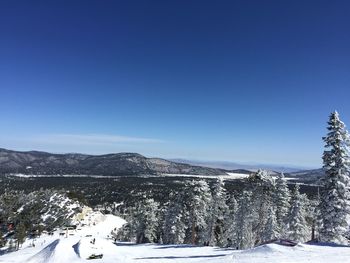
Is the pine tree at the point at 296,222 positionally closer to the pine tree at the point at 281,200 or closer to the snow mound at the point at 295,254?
the pine tree at the point at 281,200

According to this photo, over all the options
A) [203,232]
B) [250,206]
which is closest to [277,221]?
[250,206]

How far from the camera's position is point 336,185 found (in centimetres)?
3259

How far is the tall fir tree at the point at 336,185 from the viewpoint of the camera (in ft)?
106

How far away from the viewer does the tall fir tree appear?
3225 centimetres

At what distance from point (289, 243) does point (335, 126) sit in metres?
14.2

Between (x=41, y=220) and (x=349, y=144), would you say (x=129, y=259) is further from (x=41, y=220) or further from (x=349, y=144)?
(x=41, y=220)

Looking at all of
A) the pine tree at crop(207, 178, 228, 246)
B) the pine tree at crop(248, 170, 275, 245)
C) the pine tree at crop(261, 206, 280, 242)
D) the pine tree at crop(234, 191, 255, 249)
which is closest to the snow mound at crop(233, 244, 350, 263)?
the pine tree at crop(248, 170, 275, 245)

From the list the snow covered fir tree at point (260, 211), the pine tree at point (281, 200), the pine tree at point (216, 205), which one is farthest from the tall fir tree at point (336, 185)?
the pine tree at point (216, 205)

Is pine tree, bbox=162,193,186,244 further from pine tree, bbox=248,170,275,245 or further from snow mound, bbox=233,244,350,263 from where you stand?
snow mound, bbox=233,244,350,263

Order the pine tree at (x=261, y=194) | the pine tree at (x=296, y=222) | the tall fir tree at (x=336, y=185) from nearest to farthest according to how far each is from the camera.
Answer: the tall fir tree at (x=336, y=185) → the pine tree at (x=296, y=222) → the pine tree at (x=261, y=194)

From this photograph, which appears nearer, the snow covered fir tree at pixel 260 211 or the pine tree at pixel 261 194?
the snow covered fir tree at pixel 260 211

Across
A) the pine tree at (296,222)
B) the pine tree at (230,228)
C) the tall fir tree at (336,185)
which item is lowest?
the pine tree at (230,228)

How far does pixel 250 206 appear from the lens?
53281 mm

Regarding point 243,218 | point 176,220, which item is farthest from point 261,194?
point 176,220
